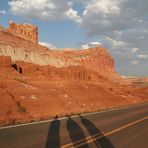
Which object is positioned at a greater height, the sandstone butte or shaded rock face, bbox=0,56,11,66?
shaded rock face, bbox=0,56,11,66

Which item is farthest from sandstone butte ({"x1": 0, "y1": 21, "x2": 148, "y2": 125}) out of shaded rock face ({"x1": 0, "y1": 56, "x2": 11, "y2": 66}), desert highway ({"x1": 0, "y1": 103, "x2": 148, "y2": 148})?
desert highway ({"x1": 0, "y1": 103, "x2": 148, "y2": 148})

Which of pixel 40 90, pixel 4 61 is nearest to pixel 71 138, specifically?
pixel 40 90

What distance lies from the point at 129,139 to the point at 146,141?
558 millimetres

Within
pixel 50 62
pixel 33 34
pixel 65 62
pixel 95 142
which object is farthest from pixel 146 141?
pixel 33 34

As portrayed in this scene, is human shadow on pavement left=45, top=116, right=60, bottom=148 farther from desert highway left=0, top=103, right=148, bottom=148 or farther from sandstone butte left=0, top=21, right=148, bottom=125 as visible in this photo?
sandstone butte left=0, top=21, right=148, bottom=125

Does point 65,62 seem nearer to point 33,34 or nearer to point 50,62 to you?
point 50,62

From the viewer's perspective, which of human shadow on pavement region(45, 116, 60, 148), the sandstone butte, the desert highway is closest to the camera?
human shadow on pavement region(45, 116, 60, 148)

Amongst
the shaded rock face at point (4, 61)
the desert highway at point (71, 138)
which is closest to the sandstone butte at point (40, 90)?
the shaded rock face at point (4, 61)

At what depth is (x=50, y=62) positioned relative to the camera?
67.9 m

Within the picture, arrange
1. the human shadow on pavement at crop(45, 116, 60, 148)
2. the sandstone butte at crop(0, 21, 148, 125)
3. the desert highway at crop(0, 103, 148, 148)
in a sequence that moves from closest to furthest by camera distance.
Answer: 1. the human shadow on pavement at crop(45, 116, 60, 148)
2. the desert highway at crop(0, 103, 148, 148)
3. the sandstone butte at crop(0, 21, 148, 125)

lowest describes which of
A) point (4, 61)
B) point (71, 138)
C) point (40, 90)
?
point (71, 138)

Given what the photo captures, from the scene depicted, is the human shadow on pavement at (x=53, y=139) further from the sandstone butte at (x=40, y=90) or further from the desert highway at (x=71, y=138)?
the sandstone butte at (x=40, y=90)

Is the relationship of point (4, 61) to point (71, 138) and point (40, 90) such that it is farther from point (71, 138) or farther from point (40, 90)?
point (71, 138)

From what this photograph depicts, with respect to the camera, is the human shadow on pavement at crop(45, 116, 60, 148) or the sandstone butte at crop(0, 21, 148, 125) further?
→ the sandstone butte at crop(0, 21, 148, 125)
